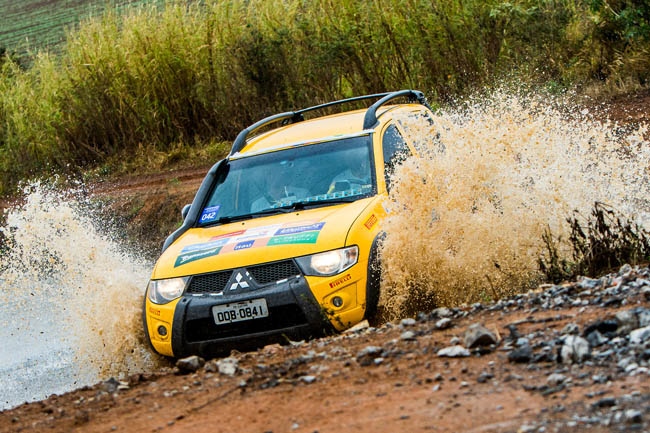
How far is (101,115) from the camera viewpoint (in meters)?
18.5

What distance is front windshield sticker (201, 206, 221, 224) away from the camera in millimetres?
7543

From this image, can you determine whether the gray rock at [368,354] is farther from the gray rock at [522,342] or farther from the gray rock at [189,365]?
the gray rock at [189,365]

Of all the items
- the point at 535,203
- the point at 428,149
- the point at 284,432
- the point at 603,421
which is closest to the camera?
the point at 603,421

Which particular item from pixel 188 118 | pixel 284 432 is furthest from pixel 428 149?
pixel 188 118

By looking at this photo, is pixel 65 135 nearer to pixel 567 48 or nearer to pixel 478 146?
pixel 567 48

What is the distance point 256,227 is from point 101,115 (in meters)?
12.6

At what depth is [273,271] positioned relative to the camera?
6.22 m

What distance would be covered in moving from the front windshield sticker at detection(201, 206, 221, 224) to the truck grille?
1223 millimetres

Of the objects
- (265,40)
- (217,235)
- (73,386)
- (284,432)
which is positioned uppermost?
(265,40)

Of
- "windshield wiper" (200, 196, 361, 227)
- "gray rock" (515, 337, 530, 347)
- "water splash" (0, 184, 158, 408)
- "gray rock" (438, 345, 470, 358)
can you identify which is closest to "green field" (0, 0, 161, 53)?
"water splash" (0, 184, 158, 408)

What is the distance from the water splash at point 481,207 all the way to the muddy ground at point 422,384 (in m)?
0.87

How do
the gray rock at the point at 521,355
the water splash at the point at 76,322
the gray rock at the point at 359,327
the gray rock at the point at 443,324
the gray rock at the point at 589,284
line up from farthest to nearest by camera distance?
1. the water splash at the point at 76,322
2. the gray rock at the point at 359,327
3. the gray rock at the point at 589,284
4. the gray rock at the point at 443,324
5. the gray rock at the point at 521,355

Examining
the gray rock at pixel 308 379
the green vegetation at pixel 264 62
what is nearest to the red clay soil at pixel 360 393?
the gray rock at pixel 308 379

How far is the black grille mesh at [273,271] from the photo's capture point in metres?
6.20
